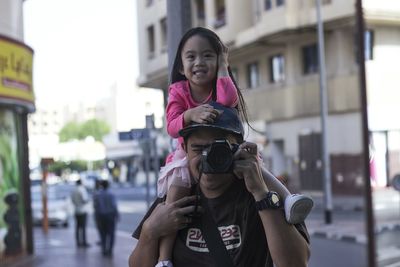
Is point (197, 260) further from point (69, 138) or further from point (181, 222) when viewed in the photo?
point (69, 138)

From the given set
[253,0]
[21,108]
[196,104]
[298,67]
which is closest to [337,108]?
[298,67]

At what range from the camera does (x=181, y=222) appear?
7.08 feet

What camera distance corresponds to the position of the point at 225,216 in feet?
6.99

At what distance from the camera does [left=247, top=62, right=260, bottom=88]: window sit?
32.6m

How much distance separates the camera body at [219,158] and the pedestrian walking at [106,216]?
1219 cm

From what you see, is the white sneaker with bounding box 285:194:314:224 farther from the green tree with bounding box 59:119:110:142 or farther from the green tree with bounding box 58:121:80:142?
the green tree with bounding box 58:121:80:142

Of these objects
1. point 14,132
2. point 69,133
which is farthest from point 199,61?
point 69,133

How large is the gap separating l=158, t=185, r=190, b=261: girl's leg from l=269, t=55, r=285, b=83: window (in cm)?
2877

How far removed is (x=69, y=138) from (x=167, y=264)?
103 meters

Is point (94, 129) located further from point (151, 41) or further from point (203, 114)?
point (203, 114)

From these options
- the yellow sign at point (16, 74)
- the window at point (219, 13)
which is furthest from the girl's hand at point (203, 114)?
the window at point (219, 13)

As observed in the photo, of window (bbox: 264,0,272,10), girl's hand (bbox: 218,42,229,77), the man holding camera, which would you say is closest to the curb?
girl's hand (bbox: 218,42,229,77)

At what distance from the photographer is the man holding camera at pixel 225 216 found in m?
1.99

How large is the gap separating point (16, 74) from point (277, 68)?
20411 mm
